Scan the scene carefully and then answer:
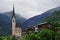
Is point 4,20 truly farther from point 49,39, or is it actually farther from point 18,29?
point 49,39

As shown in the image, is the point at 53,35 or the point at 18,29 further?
the point at 18,29

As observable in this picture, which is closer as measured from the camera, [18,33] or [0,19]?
[18,33]

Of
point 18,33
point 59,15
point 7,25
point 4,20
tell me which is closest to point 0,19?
point 4,20

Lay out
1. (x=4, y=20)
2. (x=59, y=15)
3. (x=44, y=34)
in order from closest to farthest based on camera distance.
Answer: (x=44, y=34), (x=59, y=15), (x=4, y=20)

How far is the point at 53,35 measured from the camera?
44594mm

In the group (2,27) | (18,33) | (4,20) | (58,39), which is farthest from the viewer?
(4,20)

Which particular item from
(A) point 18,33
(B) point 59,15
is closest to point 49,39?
(A) point 18,33

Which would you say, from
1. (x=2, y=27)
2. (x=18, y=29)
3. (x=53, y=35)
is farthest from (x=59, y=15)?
(x=2, y=27)

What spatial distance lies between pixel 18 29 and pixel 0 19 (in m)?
94.9

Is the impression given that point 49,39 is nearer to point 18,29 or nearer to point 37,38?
point 37,38

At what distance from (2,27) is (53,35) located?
11677 centimetres

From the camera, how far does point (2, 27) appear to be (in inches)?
6289

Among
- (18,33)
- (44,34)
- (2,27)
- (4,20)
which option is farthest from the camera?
(4,20)

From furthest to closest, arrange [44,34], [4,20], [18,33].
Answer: [4,20] < [18,33] < [44,34]
